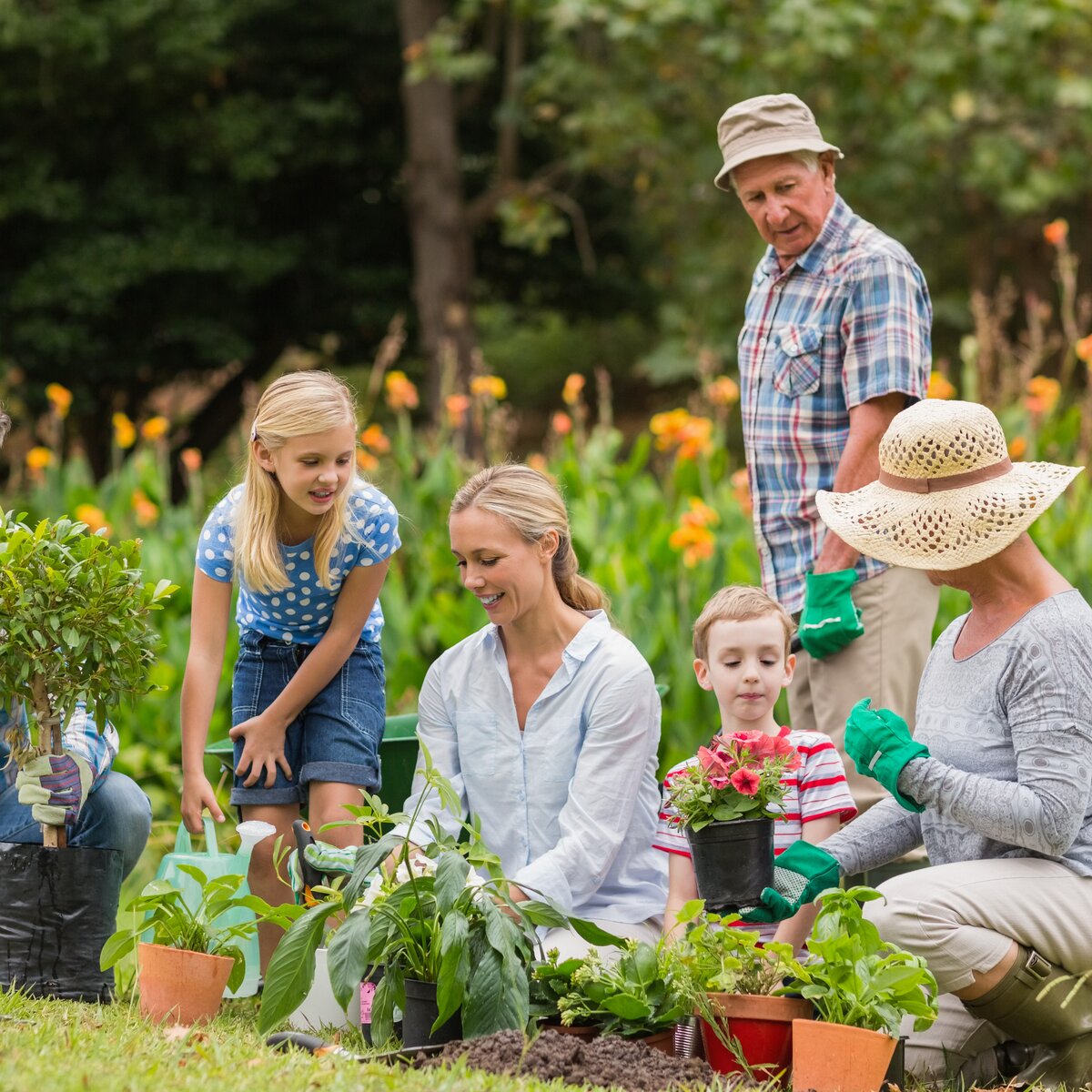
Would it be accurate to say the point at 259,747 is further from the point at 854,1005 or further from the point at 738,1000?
the point at 854,1005

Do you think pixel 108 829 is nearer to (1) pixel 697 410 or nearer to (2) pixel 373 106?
(1) pixel 697 410

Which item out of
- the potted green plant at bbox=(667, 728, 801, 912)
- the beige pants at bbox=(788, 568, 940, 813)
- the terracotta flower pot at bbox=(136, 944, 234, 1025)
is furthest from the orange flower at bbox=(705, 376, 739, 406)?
the terracotta flower pot at bbox=(136, 944, 234, 1025)

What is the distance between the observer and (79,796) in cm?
330

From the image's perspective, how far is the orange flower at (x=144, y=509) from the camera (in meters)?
6.50

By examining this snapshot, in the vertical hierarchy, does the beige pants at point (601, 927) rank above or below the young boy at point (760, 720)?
below

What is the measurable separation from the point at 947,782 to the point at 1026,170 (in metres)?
9.22

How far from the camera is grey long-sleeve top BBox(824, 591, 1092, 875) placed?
2.65 metres

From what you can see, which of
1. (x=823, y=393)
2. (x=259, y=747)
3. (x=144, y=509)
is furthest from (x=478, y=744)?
(x=144, y=509)

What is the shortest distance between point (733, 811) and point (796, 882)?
0.99ft

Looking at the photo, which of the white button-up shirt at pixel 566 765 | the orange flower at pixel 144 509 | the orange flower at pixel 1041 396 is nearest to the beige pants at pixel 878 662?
A: the white button-up shirt at pixel 566 765

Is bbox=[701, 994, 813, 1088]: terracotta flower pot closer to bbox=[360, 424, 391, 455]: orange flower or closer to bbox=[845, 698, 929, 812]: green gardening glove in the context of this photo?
bbox=[845, 698, 929, 812]: green gardening glove

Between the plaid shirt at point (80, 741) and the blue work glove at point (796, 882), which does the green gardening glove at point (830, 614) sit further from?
the plaid shirt at point (80, 741)

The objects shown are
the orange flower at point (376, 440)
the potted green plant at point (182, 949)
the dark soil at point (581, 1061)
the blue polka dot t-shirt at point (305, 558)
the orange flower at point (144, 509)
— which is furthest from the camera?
the orange flower at point (144, 509)

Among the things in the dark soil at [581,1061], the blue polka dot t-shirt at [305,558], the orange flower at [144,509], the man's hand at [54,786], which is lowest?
the dark soil at [581,1061]
